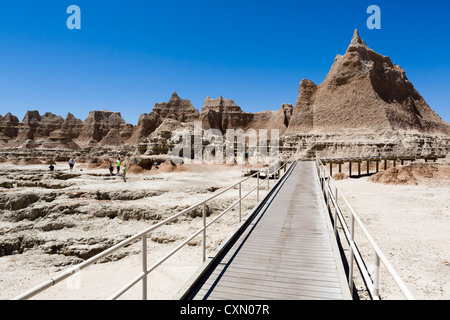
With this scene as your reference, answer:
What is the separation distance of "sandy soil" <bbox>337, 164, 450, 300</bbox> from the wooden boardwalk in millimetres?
2297

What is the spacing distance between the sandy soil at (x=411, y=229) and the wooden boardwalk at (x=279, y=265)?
2297 mm

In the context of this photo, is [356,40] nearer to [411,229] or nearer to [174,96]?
[411,229]

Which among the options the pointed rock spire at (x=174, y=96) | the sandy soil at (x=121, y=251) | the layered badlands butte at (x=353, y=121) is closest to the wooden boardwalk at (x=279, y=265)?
the sandy soil at (x=121, y=251)

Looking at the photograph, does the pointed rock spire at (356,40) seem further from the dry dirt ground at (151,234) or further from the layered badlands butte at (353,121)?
the dry dirt ground at (151,234)

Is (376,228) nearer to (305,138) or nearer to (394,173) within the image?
(394,173)

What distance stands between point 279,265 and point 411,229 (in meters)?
8.94

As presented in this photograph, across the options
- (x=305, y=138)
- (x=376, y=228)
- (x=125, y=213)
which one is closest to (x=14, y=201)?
(x=125, y=213)

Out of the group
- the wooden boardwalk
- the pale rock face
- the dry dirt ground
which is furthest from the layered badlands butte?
the wooden boardwalk

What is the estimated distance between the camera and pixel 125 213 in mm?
14070

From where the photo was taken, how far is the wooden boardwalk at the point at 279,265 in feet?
13.4

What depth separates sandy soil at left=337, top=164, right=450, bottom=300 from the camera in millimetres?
7004

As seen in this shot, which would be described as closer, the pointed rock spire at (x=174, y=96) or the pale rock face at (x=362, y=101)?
the pale rock face at (x=362, y=101)

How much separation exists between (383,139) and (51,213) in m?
49.9
